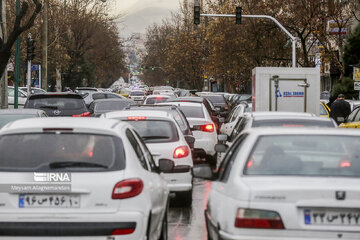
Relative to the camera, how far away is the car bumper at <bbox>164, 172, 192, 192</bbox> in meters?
13.0

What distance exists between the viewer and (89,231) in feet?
23.5

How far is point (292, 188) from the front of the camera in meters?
6.47

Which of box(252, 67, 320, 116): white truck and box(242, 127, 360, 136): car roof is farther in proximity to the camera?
box(252, 67, 320, 116): white truck

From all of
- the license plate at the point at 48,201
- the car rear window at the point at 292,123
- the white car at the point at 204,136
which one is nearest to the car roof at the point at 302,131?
the license plate at the point at 48,201

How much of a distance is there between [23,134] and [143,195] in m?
1.25

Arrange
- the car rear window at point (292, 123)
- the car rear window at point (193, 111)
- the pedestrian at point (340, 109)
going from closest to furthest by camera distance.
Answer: the car rear window at point (292, 123), the car rear window at point (193, 111), the pedestrian at point (340, 109)

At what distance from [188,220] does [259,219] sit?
558 cm

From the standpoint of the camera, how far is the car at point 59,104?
2289cm

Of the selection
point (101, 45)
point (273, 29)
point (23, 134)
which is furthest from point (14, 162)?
point (101, 45)

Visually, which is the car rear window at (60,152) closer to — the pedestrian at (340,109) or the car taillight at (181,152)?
the car taillight at (181,152)

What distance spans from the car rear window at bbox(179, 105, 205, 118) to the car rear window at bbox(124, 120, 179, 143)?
803 centimetres

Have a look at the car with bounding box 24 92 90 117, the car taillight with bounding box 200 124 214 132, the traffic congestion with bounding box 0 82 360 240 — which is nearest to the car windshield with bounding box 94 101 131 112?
the car with bounding box 24 92 90 117

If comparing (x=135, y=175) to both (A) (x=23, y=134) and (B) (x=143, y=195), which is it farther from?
(A) (x=23, y=134)

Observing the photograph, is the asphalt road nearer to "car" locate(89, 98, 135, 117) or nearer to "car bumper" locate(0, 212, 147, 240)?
"car bumper" locate(0, 212, 147, 240)
